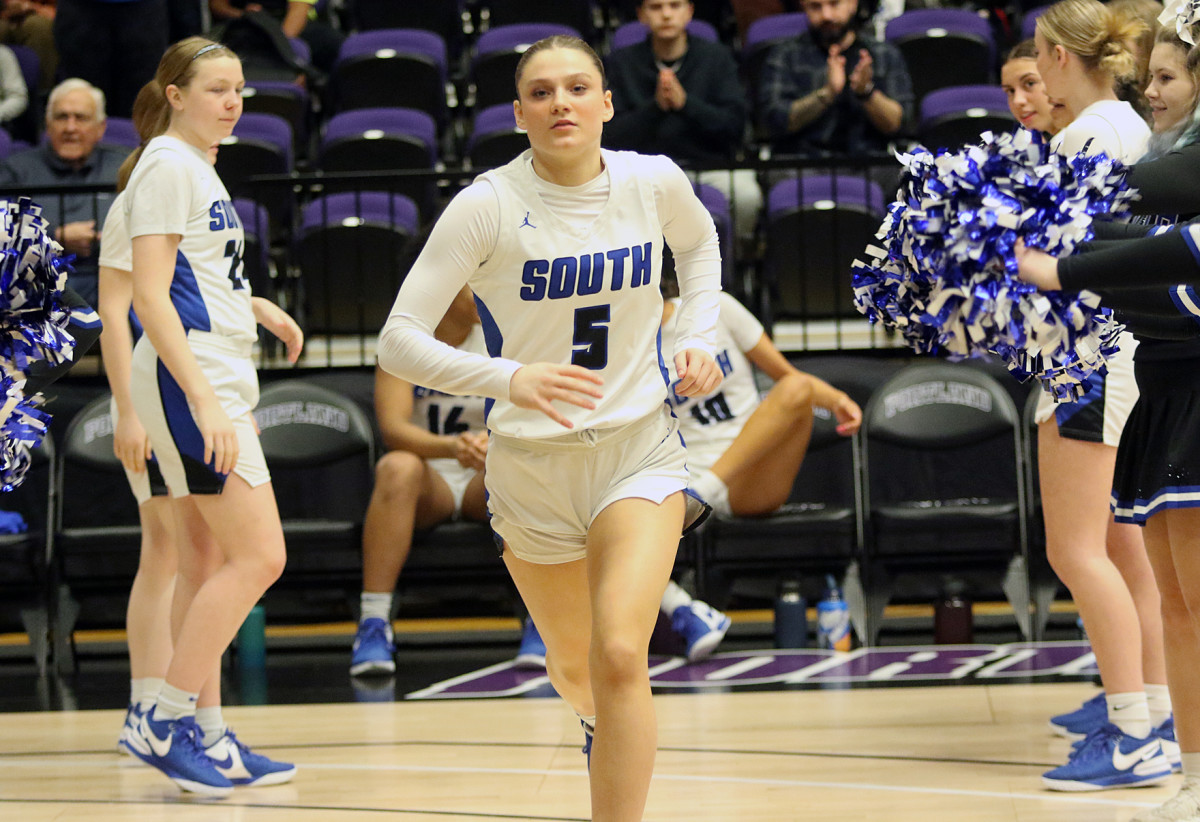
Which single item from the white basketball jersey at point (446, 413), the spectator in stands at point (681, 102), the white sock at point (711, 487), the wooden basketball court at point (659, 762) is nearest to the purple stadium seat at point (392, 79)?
the spectator in stands at point (681, 102)

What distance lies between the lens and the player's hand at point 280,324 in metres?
4.05

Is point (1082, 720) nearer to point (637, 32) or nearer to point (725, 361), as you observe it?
point (725, 361)

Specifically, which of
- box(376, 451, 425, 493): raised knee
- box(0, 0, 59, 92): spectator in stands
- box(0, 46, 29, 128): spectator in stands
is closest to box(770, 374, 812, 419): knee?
box(376, 451, 425, 493): raised knee

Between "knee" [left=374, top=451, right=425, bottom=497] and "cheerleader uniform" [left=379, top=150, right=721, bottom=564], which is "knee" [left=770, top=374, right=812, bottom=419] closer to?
"knee" [left=374, top=451, right=425, bottom=497]

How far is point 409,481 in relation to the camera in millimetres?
5594

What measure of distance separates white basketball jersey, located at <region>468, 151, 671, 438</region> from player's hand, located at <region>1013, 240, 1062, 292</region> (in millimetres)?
829

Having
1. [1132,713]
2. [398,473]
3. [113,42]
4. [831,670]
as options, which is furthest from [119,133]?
[1132,713]

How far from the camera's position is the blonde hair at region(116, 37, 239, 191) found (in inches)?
151

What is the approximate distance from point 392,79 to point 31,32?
2.39 meters

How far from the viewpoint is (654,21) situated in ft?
24.2

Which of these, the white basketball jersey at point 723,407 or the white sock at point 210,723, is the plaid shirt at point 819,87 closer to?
the white basketball jersey at point 723,407

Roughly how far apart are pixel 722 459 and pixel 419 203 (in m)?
2.59

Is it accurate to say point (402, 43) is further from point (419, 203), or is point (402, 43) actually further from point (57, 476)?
point (57, 476)

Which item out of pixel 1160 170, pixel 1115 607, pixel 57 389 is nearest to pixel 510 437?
pixel 1160 170
